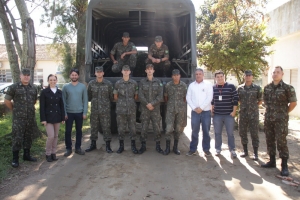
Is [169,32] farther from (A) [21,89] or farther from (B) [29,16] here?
(A) [21,89]

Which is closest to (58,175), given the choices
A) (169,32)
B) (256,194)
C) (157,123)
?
(157,123)

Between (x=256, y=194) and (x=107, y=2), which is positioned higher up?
(x=107, y=2)

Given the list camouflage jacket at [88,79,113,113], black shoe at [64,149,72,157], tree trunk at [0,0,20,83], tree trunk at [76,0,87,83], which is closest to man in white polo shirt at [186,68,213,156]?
camouflage jacket at [88,79,113,113]

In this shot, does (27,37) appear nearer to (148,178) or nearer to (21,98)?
(21,98)

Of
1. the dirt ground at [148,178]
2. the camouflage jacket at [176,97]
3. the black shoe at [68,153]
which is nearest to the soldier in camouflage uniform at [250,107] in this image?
the dirt ground at [148,178]

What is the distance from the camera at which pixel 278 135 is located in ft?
13.6

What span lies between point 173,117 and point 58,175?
2106 millimetres

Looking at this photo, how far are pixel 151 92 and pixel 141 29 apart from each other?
11.3ft

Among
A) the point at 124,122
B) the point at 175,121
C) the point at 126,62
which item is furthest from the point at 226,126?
the point at 126,62

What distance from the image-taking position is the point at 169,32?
7723 mm

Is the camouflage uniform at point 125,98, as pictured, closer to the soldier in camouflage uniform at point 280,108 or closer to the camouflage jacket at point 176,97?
the camouflage jacket at point 176,97

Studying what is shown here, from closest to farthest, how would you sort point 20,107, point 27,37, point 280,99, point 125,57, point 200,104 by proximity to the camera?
point 280,99, point 20,107, point 200,104, point 27,37, point 125,57

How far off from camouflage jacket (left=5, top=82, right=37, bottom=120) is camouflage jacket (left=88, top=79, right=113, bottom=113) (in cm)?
106

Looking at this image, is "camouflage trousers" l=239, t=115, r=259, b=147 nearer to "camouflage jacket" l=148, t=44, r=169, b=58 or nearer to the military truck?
the military truck
